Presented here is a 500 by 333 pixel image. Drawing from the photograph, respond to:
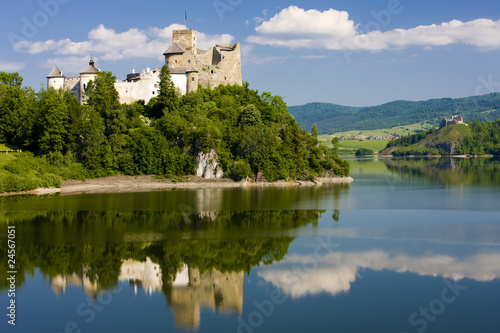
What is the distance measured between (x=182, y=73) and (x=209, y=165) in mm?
10071

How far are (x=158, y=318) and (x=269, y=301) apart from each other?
3.98 m

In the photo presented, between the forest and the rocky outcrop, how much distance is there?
0.53m

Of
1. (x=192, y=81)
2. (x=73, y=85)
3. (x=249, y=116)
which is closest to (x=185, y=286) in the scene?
(x=249, y=116)

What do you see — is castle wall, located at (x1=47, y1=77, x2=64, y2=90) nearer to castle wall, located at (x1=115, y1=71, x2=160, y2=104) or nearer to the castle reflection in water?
castle wall, located at (x1=115, y1=71, x2=160, y2=104)

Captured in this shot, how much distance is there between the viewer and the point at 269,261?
2339 centimetres

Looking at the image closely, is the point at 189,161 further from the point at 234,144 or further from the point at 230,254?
the point at 230,254

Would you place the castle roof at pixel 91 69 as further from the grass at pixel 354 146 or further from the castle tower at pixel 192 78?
the grass at pixel 354 146

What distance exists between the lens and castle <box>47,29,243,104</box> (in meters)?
52.3

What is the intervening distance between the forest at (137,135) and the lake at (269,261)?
11.0 m

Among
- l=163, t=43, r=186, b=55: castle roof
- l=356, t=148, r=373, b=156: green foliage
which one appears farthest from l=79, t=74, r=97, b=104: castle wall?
l=356, t=148, r=373, b=156: green foliage

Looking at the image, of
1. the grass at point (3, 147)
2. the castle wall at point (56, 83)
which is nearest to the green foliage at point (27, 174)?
the grass at point (3, 147)

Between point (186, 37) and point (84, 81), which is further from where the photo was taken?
point (186, 37)

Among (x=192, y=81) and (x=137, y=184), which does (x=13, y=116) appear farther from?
(x=192, y=81)

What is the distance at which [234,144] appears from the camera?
52.4 metres
